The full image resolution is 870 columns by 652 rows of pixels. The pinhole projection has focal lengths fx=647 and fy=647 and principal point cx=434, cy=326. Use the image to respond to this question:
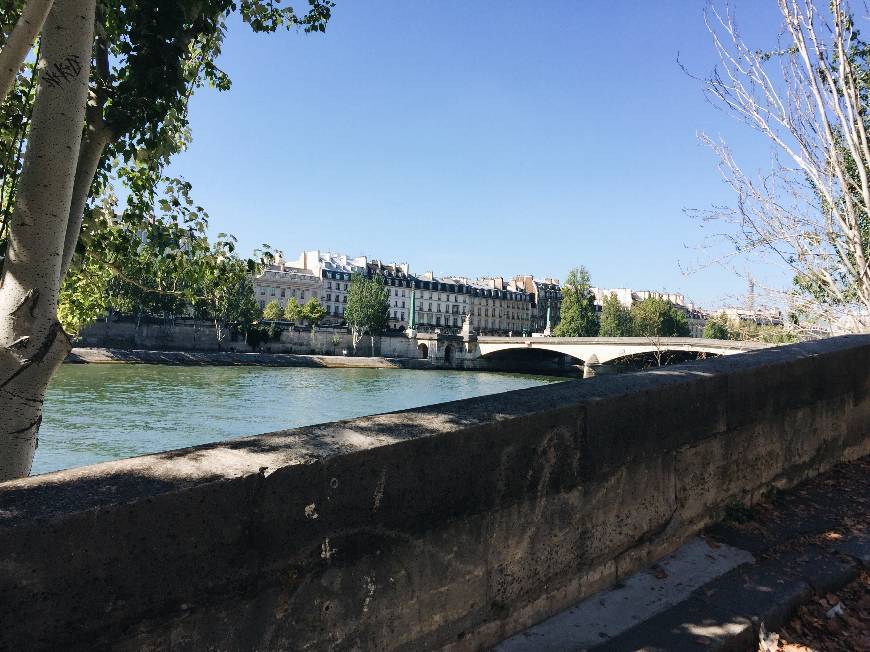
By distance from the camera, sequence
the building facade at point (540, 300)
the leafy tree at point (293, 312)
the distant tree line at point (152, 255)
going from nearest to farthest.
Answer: the distant tree line at point (152, 255) < the leafy tree at point (293, 312) < the building facade at point (540, 300)

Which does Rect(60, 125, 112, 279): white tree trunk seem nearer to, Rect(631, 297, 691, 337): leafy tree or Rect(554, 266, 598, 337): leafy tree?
Rect(554, 266, 598, 337): leafy tree

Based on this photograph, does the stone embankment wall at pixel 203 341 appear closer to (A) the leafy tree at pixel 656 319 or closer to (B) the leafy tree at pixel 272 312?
(B) the leafy tree at pixel 272 312

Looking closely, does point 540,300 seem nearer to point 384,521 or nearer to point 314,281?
point 314,281

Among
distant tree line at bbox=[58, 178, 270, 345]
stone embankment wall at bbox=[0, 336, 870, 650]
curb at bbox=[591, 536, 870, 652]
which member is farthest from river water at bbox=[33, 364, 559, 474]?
curb at bbox=[591, 536, 870, 652]

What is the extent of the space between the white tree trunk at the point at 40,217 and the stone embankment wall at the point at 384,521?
4.51ft

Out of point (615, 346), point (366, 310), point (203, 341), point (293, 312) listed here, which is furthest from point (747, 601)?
point (293, 312)

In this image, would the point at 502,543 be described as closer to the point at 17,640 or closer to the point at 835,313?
the point at 17,640

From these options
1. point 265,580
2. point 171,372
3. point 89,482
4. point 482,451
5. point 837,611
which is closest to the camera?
point 89,482

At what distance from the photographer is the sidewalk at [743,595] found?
6.88 feet

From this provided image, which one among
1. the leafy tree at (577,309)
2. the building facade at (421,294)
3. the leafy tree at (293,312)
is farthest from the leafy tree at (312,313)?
the leafy tree at (577,309)

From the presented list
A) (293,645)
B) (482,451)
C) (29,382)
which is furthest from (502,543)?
(29,382)

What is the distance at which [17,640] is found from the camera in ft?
3.91

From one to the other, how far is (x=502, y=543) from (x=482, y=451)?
0.33 meters

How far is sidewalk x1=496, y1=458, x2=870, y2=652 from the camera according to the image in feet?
6.88
